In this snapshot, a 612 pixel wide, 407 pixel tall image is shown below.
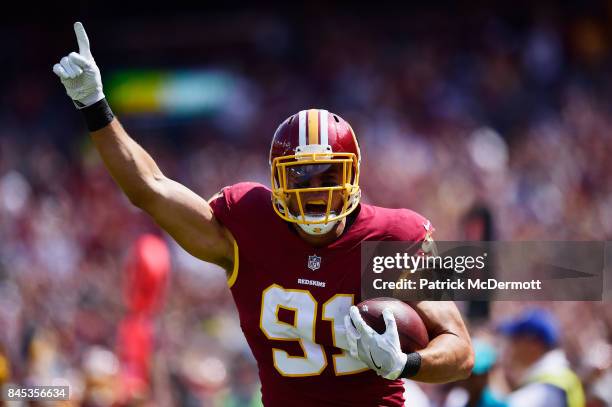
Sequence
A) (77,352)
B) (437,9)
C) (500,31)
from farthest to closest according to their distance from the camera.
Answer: (437,9), (500,31), (77,352)

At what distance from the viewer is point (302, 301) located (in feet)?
11.3

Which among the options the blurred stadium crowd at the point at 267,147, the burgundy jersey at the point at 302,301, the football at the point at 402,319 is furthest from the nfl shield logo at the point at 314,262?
the blurred stadium crowd at the point at 267,147

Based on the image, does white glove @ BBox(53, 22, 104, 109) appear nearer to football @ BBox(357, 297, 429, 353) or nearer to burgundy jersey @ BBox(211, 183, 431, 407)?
Result: burgundy jersey @ BBox(211, 183, 431, 407)

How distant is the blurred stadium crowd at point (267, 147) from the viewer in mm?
7504

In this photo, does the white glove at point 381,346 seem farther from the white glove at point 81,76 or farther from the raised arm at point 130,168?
the white glove at point 81,76

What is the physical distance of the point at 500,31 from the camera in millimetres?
12664

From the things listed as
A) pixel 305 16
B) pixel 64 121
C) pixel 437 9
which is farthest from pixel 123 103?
pixel 437 9

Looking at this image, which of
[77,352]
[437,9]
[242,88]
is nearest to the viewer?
[77,352]

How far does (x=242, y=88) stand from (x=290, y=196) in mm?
11663

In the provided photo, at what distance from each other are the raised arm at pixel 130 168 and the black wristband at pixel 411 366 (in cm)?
81

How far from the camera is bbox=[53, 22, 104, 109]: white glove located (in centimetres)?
335

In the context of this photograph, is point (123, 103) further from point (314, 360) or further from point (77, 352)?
point (314, 360)

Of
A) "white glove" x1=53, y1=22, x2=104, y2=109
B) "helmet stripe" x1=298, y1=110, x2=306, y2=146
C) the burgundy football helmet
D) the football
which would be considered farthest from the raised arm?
the football

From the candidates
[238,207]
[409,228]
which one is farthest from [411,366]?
[238,207]
